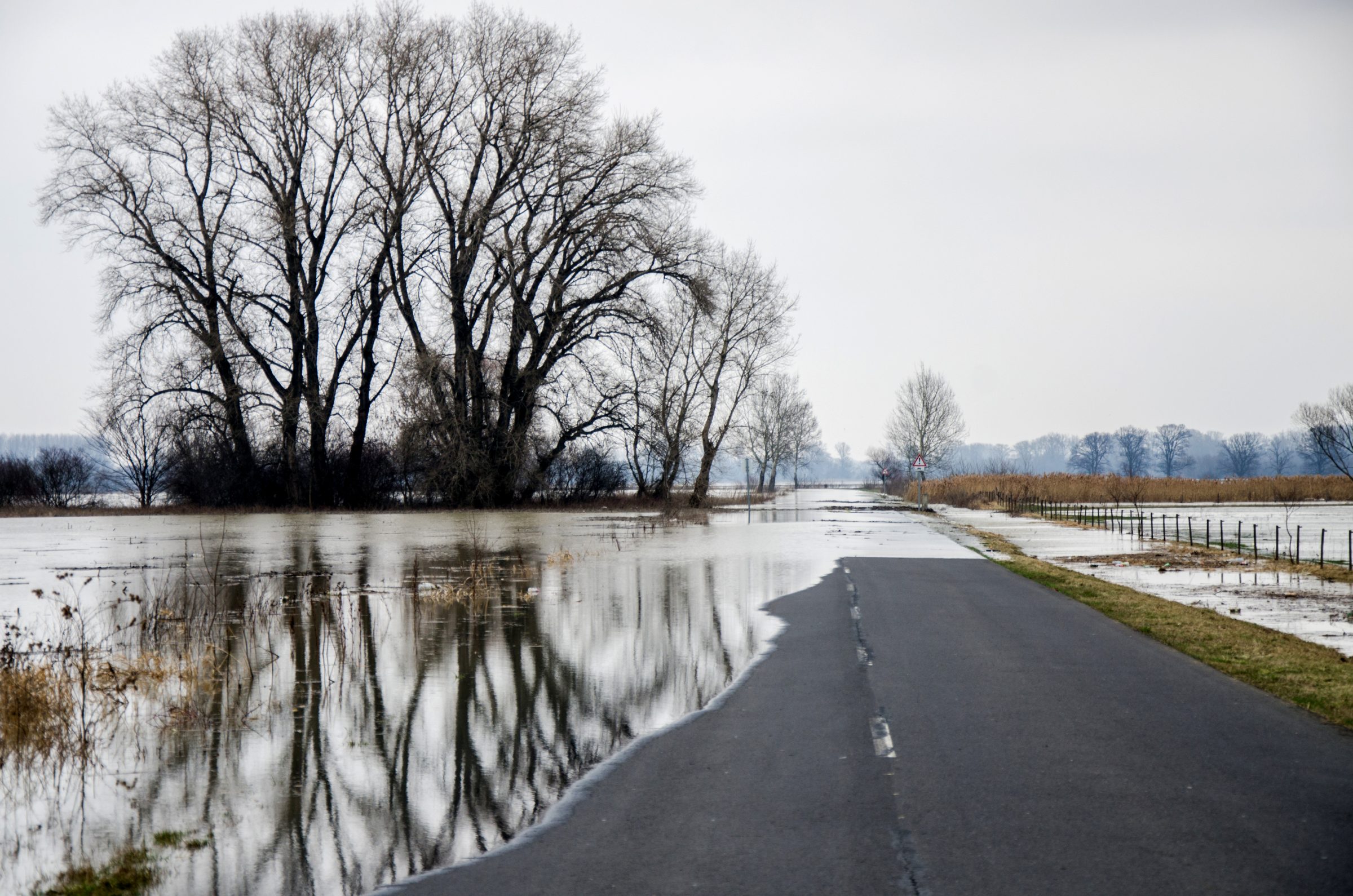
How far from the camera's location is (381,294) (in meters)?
45.8

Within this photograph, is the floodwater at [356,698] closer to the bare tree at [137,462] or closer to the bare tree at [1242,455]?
the bare tree at [137,462]

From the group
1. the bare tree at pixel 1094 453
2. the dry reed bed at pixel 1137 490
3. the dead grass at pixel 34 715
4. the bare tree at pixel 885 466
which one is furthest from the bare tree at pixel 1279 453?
the dead grass at pixel 34 715

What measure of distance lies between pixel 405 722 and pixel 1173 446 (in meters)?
176

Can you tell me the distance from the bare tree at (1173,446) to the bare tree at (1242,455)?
5631 mm

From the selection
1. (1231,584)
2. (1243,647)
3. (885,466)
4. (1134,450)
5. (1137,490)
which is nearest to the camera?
(1243,647)

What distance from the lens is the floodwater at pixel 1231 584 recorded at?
1345cm

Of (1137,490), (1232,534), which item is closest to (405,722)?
(1232,534)

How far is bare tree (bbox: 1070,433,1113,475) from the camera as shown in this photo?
168 m

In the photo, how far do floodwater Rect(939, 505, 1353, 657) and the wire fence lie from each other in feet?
0.99

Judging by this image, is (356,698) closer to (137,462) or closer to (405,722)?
(405,722)

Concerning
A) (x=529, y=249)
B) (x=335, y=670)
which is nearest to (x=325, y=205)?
(x=529, y=249)

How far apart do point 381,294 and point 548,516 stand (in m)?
12.7

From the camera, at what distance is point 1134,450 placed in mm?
165750

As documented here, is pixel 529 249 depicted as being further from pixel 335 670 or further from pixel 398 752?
pixel 398 752
